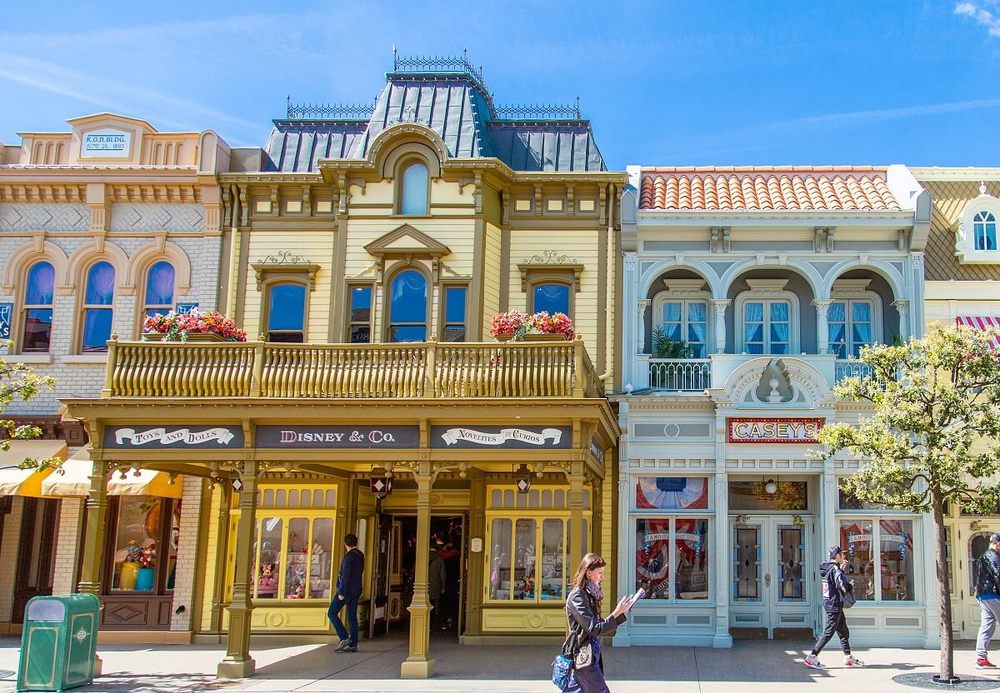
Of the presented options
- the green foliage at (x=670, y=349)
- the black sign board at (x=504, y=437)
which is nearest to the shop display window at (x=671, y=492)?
the green foliage at (x=670, y=349)

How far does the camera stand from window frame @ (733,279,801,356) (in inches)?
765

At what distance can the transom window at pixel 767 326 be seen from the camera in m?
19.5

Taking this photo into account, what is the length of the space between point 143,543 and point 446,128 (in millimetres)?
9644

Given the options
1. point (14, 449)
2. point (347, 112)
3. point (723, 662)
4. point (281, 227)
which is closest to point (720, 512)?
point (723, 662)

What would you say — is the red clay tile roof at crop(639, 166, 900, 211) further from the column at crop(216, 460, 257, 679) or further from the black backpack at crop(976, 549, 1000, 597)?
the column at crop(216, 460, 257, 679)

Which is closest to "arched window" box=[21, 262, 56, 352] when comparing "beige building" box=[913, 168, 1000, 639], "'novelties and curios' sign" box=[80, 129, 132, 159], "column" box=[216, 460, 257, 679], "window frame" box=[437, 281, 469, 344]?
"'novelties and curios' sign" box=[80, 129, 132, 159]

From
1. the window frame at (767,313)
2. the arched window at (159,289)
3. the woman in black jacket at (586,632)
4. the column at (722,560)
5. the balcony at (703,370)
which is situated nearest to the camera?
the woman in black jacket at (586,632)

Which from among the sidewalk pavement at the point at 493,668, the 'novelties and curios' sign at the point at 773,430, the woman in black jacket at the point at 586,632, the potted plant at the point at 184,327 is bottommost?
the sidewalk pavement at the point at 493,668

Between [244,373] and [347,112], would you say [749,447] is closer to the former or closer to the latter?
[244,373]

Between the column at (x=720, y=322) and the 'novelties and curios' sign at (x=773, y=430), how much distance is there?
1473 mm

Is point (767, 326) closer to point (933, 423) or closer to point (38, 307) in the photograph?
point (933, 423)

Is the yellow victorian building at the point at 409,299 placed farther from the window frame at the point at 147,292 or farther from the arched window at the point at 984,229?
the arched window at the point at 984,229

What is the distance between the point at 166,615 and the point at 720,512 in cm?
999

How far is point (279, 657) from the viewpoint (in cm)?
1638
